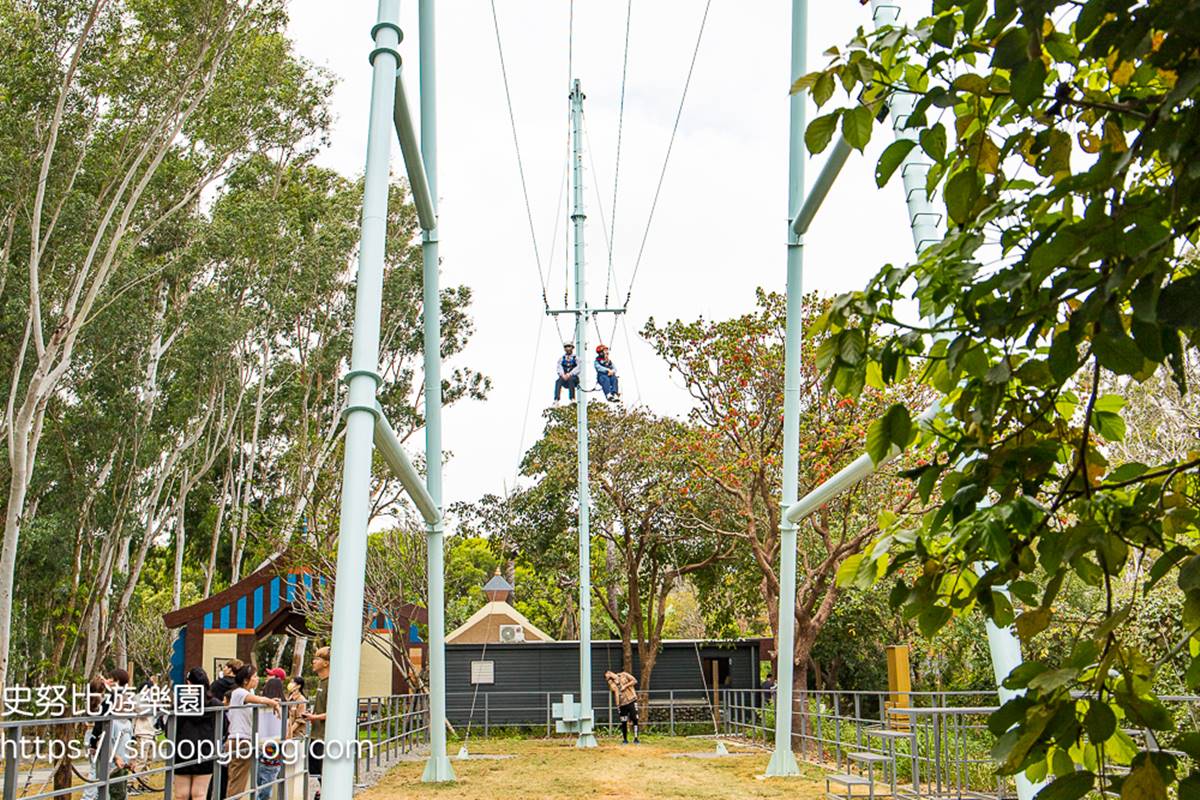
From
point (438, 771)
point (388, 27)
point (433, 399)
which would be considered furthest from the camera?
point (438, 771)

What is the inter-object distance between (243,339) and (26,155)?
35.0ft

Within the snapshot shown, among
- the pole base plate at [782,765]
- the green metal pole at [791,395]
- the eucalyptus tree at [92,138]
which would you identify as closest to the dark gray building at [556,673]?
the eucalyptus tree at [92,138]

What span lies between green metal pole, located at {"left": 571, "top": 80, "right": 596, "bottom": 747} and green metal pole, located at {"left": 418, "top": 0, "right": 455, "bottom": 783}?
825cm

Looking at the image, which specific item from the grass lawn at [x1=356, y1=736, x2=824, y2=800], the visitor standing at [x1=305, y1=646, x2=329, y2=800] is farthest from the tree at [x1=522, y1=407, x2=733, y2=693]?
the visitor standing at [x1=305, y1=646, x2=329, y2=800]

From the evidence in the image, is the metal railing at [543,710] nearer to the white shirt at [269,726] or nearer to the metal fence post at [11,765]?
the white shirt at [269,726]

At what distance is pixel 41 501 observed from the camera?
27.5 m

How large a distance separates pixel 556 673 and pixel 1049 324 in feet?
91.6

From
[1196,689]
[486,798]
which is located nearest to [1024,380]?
[1196,689]

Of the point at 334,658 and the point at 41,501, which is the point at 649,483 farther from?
the point at 334,658

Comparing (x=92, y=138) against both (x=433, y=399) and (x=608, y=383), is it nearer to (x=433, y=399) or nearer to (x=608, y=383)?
(x=608, y=383)

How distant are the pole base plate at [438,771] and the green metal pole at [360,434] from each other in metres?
6.65

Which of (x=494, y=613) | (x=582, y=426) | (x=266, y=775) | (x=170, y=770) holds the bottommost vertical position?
(x=266, y=775)

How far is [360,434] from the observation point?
5.24 m

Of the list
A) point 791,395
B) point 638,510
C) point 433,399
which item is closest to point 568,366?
point 638,510
